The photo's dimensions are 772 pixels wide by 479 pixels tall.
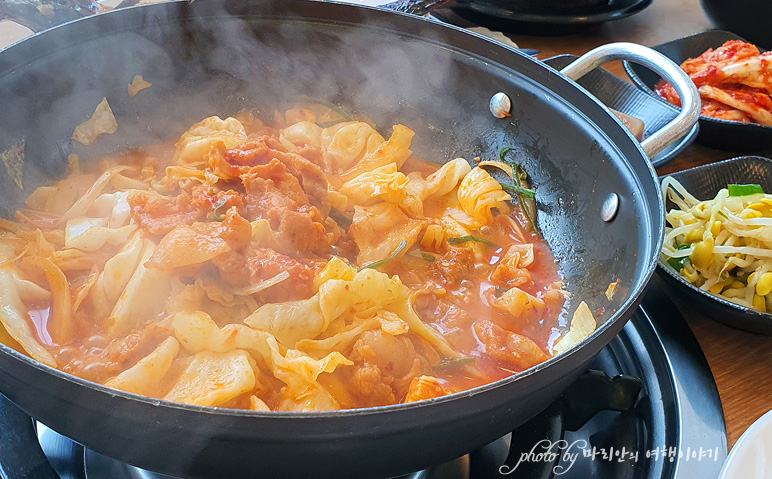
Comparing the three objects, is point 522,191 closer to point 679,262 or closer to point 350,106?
point 679,262

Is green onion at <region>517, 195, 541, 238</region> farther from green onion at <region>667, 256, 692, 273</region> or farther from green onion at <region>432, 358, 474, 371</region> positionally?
green onion at <region>432, 358, 474, 371</region>

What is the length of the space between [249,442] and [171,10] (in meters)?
1.89

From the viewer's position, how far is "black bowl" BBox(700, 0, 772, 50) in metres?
3.64

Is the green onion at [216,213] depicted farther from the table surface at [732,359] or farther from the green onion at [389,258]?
the table surface at [732,359]

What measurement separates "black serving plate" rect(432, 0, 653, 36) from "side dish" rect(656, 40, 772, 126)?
0.68 m

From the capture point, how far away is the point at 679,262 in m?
2.26

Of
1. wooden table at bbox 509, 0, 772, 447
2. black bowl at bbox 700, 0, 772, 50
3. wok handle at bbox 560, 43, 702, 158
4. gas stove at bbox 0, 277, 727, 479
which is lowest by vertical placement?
wooden table at bbox 509, 0, 772, 447

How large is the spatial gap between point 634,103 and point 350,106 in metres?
1.44

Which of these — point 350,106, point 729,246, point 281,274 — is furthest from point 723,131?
point 281,274

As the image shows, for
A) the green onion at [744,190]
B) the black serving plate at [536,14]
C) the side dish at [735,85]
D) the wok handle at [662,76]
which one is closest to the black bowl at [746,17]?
the black serving plate at [536,14]

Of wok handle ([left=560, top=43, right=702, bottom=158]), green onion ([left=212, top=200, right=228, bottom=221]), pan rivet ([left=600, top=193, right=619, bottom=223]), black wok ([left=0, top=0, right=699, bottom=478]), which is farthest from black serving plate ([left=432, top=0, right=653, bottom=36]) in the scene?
green onion ([left=212, top=200, right=228, bottom=221])

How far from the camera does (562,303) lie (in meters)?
2.13

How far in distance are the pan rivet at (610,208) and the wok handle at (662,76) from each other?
7.7 inches

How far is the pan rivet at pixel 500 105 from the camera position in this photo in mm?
2375
